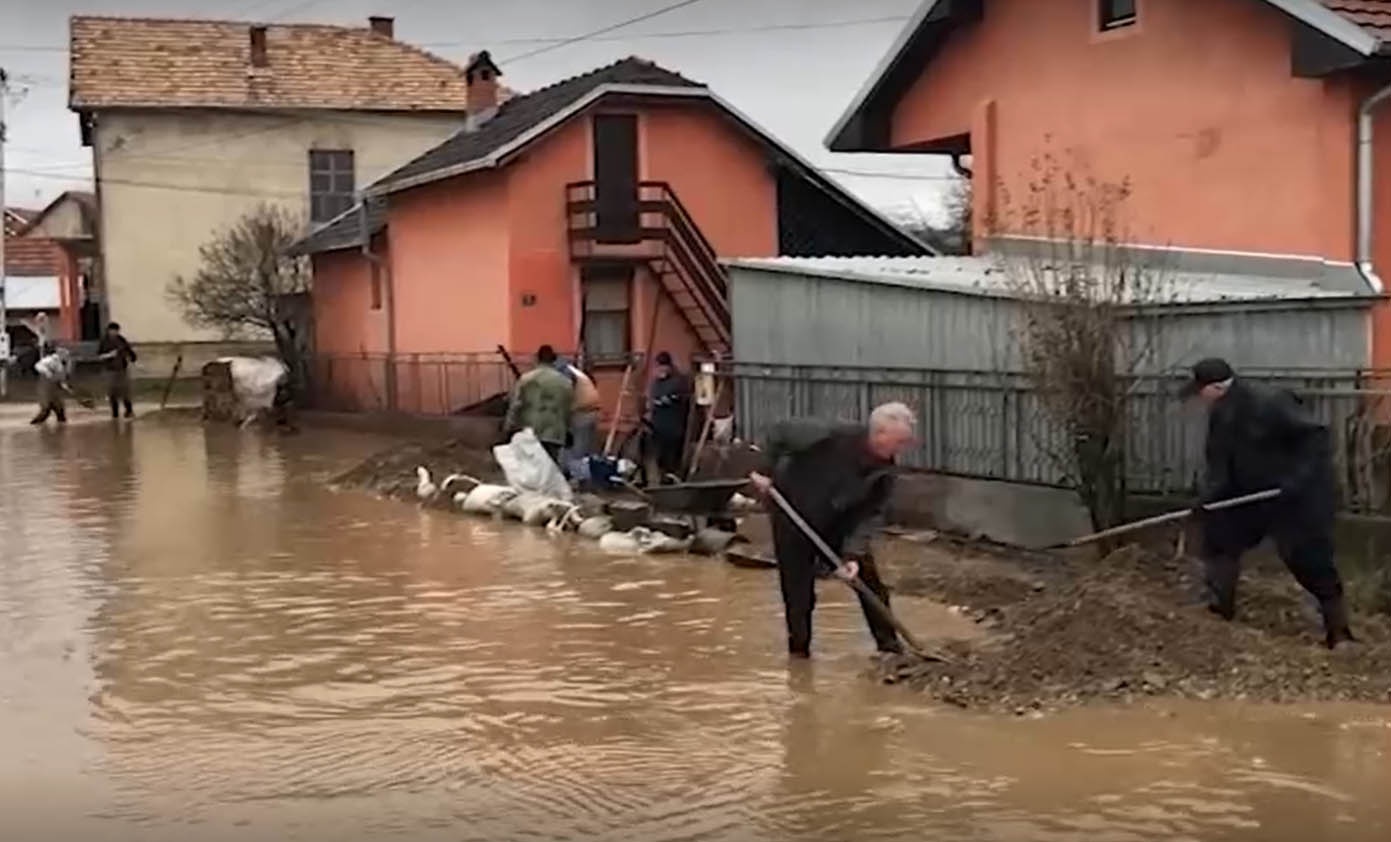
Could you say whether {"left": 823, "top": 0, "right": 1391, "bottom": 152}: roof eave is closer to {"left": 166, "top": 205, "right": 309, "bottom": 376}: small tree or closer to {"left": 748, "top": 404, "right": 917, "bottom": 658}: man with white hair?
{"left": 748, "top": 404, "right": 917, "bottom": 658}: man with white hair

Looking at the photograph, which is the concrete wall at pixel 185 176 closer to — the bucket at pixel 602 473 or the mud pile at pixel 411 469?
the mud pile at pixel 411 469

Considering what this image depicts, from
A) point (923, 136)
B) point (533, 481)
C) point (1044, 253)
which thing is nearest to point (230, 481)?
point (533, 481)

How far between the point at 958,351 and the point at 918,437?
0.82 meters

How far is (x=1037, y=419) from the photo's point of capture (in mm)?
14125

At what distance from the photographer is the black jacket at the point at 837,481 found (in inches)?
391

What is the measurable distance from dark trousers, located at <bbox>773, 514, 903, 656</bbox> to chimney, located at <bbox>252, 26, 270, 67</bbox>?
121 ft

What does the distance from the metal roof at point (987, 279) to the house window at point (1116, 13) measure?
247cm

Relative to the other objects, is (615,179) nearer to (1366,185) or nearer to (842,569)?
(1366,185)

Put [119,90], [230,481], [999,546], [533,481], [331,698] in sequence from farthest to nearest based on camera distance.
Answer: [119,90] < [230,481] < [533,481] < [999,546] < [331,698]

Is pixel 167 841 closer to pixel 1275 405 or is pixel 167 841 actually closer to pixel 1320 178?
pixel 1275 405

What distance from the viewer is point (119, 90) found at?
1672 inches

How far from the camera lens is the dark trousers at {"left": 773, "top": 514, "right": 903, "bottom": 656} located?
1005cm

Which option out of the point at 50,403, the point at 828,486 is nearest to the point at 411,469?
the point at 828,486

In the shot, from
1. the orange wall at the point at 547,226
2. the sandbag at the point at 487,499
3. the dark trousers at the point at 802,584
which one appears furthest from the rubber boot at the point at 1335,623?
the orange wall at the point at 547,226
